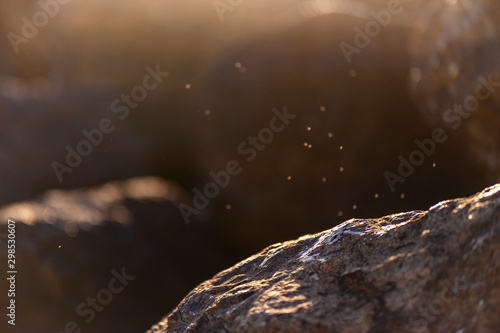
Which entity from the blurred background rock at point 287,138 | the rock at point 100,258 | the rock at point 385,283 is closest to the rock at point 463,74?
the blurred background rock at point 287,138

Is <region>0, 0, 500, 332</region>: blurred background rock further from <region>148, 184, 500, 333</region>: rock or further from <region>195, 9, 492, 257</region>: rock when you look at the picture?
<region>148, 184, 500, 333</region>: rock

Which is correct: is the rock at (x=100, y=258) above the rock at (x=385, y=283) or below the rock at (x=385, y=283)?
above

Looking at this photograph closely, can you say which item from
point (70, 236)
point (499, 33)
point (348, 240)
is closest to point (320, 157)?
point (499, 33)

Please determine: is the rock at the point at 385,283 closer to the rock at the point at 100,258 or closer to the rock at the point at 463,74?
the rock at the point at 100,258

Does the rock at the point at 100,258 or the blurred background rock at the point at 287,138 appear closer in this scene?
→ the rock at the point at 100,258

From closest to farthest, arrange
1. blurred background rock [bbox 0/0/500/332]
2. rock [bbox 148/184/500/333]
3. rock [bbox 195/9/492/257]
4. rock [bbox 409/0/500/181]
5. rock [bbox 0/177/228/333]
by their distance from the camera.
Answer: rock [bbox 148/184/500/333], rock [bbox 0/177/228/333], rock [bbox 409/0/500/181], blurred background rock [bbox 0/0/500/332], rock [bbox 195/9/492/257]

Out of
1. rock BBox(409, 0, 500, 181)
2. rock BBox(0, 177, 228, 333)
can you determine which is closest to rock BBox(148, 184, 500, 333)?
rock BBox(0, 177, 228, 333)
